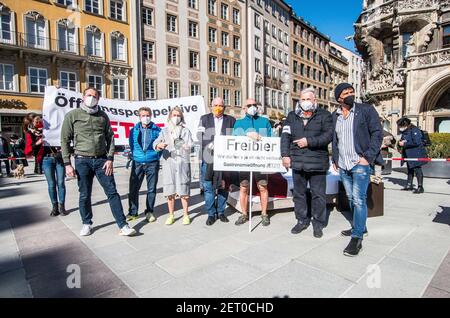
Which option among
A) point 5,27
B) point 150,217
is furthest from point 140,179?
point 5,27

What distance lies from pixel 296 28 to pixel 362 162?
165 ft

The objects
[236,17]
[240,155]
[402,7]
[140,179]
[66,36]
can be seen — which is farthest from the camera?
[236,17]

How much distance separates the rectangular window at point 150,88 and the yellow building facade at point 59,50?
1571 mm

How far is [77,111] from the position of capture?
4008 mm

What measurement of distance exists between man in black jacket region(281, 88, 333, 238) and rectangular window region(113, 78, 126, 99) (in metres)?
24.6

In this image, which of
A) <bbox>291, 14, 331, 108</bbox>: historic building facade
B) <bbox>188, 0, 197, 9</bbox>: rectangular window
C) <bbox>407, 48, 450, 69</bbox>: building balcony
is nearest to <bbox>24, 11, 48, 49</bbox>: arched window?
<bbox>188, 0, 197, 9</bbox>: rectangular window

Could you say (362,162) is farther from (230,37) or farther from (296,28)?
(296,28)

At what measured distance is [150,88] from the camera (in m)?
27.2

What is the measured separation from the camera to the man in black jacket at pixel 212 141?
4.76 m

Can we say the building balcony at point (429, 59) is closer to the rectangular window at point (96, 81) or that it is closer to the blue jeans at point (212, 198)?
the blue jeans at point (212, 198)

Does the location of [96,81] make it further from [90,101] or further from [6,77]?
[90,101]

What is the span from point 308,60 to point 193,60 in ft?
93.4

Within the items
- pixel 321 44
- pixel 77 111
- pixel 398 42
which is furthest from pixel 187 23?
pixel 321 44
